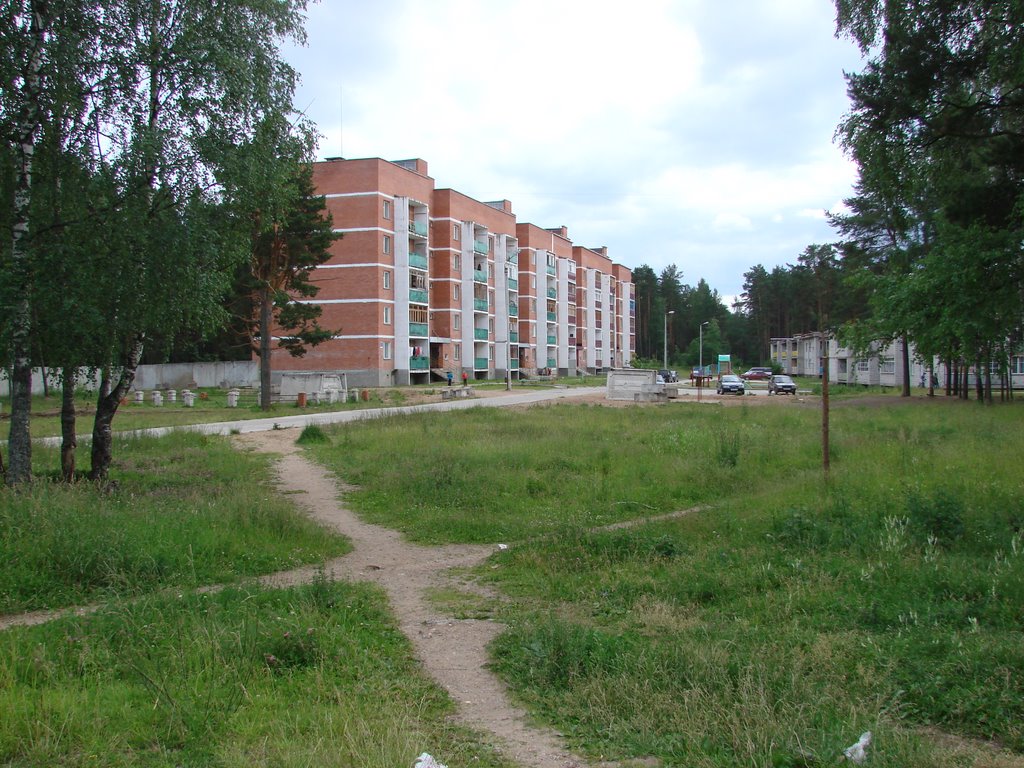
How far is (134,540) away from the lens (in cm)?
799

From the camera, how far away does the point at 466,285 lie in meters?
73.9

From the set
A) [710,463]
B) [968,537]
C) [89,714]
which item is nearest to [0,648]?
[89,714]

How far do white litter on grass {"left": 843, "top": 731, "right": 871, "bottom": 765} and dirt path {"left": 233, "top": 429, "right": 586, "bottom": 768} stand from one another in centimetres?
136

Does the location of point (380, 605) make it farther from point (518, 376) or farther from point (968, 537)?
point (518, 376)

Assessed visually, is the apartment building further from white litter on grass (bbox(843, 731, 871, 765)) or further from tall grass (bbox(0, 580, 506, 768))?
white litter on grass (bbox(843, 731, 871, 765))

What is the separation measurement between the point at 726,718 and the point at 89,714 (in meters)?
3.69

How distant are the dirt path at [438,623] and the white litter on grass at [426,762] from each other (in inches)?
20.3

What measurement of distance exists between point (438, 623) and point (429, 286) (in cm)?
6396

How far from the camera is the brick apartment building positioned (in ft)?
194

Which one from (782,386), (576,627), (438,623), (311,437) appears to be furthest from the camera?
(782,386)

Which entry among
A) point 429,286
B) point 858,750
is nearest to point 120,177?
point 858,750

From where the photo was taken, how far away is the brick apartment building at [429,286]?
5928 centimetres

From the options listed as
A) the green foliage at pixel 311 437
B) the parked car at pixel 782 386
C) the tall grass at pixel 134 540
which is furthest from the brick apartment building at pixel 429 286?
the tall grass at pixel 134 540

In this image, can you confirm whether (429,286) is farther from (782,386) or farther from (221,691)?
(221,691)
